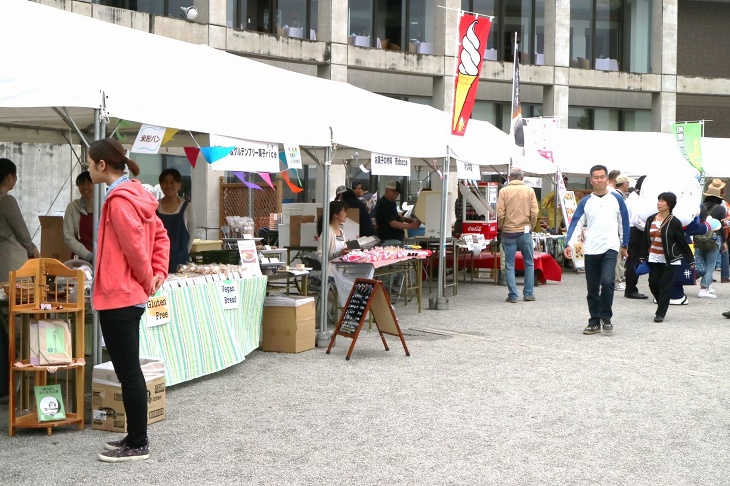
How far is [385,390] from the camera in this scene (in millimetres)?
7941

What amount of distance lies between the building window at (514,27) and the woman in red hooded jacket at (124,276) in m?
29.0

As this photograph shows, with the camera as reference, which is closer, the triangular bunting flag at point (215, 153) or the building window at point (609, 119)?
the triangular bunting flag at point (215, 153)

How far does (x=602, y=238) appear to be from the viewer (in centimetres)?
1104

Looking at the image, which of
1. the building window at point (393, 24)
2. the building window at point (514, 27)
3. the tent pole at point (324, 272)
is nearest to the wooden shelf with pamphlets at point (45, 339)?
the tent pole at point (324, 272)

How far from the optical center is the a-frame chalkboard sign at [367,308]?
374 inches

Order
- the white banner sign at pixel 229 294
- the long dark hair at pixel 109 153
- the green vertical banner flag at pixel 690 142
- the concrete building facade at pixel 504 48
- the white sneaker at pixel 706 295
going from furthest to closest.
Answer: the concrete building facade at pixel 504 48 < the green vertical banner flag at pixel 690 142 < the white sneaker at pixel 706 295 < the white banner sign at pixel 229 294 < the long dark hair at pixel 109 153

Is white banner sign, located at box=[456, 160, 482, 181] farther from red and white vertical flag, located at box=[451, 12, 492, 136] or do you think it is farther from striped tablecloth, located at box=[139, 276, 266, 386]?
striped tablecloth, located at box=[139, 276, 266, 386]

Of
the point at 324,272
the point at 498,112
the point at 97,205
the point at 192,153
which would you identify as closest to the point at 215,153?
the point at 97,205

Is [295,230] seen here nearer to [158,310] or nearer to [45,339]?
[158,310]

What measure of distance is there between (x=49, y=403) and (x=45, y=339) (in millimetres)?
430

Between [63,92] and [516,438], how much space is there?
379 cm

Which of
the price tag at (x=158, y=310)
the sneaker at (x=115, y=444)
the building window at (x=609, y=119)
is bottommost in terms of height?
the sneaker at (x=115, y=444)

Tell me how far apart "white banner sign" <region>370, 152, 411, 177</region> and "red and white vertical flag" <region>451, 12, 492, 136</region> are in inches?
61.9

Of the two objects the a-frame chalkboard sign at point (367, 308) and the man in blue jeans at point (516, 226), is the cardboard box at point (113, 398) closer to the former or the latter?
the a-frame chalkboard sign at point (367, 308)
